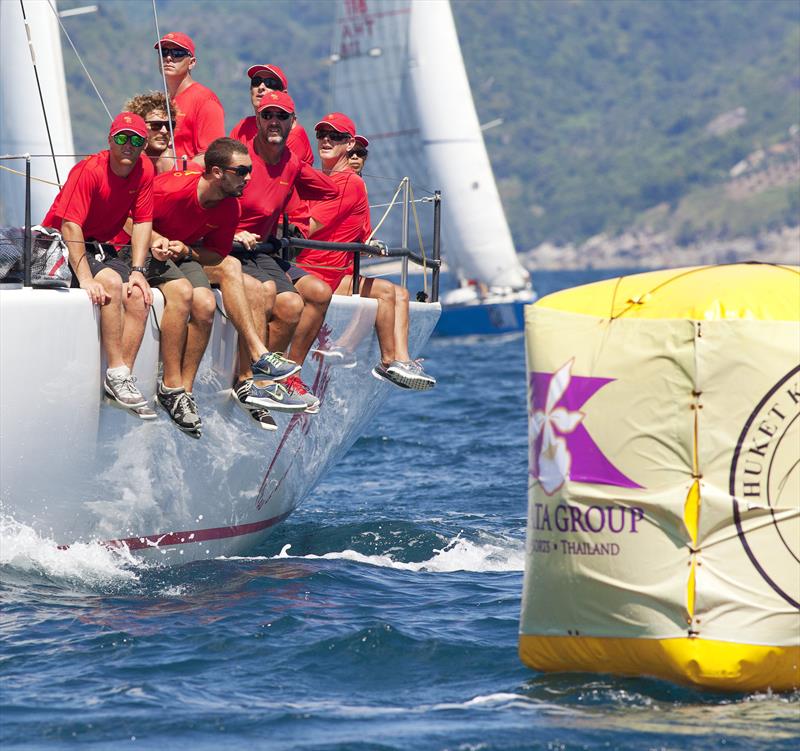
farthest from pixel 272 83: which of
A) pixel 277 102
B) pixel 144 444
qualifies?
pixel 144 444

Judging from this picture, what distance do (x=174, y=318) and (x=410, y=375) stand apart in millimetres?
1395

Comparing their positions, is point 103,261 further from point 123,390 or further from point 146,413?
point 146,413

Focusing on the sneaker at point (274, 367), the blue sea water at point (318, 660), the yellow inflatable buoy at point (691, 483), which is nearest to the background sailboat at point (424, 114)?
the blue sea water at point (318, 660)

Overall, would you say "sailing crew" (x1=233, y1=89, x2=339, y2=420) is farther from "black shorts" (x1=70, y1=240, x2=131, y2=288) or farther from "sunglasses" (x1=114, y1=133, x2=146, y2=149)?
"sunglasses" (x1=114, y1=133, x2=146, y2=149)

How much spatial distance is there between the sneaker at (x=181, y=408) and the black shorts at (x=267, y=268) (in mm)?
627

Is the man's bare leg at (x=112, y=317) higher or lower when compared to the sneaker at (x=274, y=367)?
higher

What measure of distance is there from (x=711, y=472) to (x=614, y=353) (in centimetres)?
46

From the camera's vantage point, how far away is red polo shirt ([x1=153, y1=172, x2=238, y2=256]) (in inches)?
241

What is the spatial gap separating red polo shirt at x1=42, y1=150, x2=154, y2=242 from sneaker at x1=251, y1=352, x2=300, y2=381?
74cm

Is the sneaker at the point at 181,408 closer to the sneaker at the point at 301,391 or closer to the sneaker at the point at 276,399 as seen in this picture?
the sneaker at the point at 276,399

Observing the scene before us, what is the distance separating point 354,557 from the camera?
7383 mm

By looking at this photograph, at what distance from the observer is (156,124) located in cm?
654

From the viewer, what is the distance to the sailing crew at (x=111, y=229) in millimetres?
5840

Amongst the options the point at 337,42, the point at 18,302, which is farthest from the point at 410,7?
the point at 18,302
